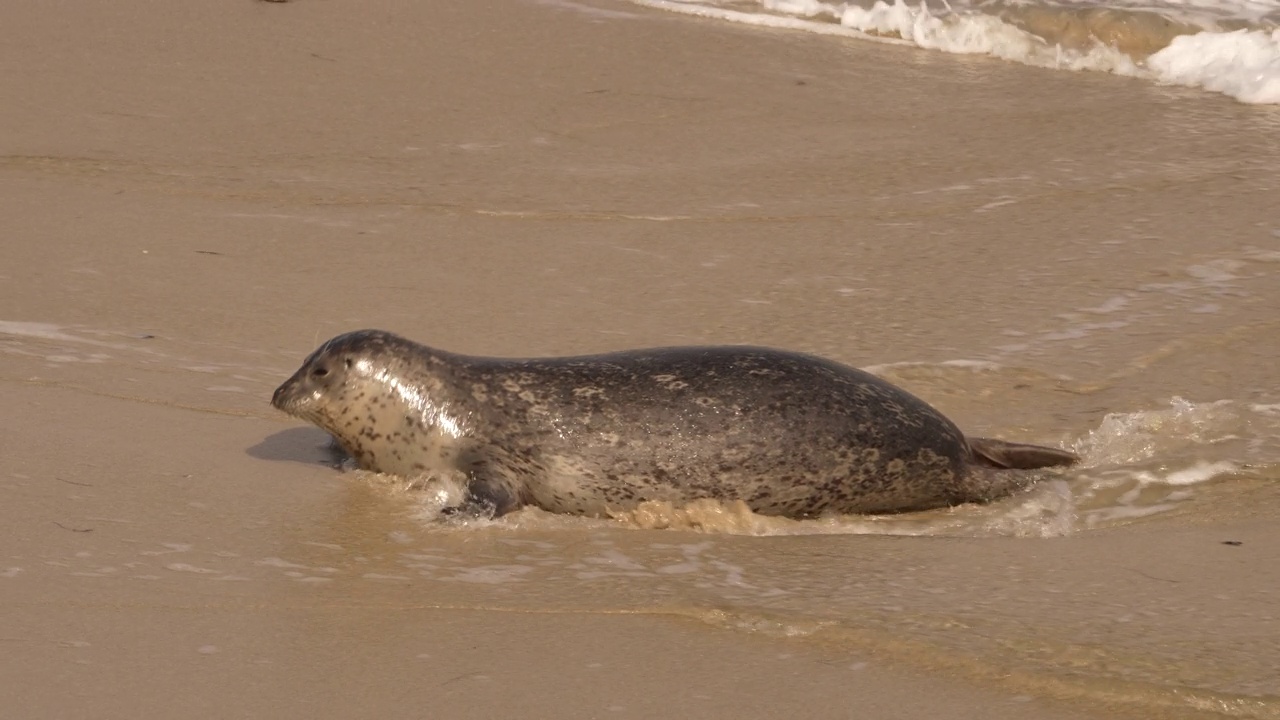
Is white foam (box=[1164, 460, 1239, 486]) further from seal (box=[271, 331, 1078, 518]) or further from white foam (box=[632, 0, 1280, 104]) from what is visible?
white foam (box=[632, 0, 1280, 104])

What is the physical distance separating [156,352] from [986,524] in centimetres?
273

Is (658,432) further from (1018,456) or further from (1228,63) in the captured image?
(1228,63)

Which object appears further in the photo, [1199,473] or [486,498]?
[1199,473]

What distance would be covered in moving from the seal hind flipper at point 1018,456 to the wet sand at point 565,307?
1.13 ft

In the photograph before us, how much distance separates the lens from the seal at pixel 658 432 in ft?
14.7

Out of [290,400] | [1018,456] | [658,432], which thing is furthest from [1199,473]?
[290,400]

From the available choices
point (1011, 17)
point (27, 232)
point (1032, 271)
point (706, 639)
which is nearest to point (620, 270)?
point (1032, 271)

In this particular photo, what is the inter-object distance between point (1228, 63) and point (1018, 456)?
16.9ft

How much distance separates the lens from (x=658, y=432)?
14.8 feet

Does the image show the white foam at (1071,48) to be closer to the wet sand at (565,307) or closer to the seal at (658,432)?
the wet sand at (565,307)

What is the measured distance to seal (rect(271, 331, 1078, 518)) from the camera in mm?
4492

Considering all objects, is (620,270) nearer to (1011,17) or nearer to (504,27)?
(504,27)

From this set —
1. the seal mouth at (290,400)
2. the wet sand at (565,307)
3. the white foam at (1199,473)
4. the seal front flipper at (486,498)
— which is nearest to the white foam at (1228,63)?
the wet sand at (565,307)

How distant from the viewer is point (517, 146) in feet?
25.2
